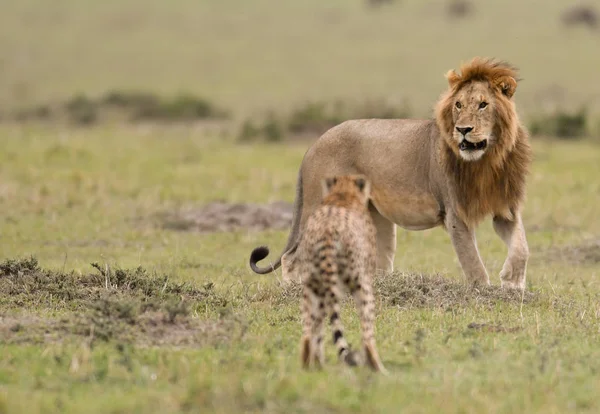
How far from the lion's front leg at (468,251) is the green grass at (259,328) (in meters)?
0.19

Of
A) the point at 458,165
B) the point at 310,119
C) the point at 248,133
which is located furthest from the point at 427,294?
the point at 310,119

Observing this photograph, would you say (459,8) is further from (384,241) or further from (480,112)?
(480,112)

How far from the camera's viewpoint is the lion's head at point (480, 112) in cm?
820

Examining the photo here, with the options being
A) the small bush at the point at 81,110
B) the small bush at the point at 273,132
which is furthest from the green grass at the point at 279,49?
the small bush at the point at 273,132

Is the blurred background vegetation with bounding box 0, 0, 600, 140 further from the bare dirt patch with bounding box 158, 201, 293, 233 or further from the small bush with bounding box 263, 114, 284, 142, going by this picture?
the bare dirt patch with bounding box 158, 201, 293, 233

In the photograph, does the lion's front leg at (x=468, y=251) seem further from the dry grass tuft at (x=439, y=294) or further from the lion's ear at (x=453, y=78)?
the lion's ear at (x=453, y=78)

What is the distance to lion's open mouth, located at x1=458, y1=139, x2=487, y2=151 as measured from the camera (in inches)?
324

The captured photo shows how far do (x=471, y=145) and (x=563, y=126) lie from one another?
13.7 m

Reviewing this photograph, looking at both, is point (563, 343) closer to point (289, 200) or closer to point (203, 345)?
point (203, 345)

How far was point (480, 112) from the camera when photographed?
8234 mm

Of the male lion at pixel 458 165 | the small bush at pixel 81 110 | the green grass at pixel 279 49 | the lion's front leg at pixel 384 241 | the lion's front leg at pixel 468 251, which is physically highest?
the male lion at pixel 458 165

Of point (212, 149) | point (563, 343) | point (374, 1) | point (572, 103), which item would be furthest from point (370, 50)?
point (563, 343)

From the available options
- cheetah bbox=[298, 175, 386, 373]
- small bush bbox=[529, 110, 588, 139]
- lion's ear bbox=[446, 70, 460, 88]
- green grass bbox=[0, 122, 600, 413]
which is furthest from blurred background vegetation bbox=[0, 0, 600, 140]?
cheetah bbox=[298, 175, 386, 373]

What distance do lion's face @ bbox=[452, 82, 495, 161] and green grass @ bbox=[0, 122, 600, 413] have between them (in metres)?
1.02
